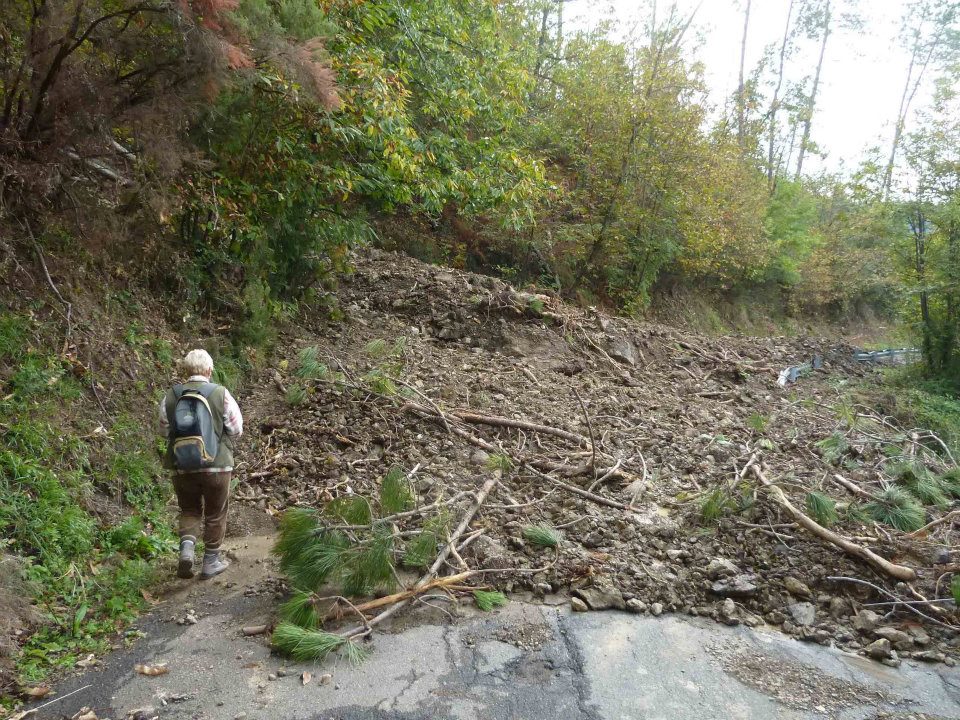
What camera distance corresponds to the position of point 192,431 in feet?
12.8

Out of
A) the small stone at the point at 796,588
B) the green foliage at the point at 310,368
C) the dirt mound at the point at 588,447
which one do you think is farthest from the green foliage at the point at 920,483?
the green foliage at the point at 310,368

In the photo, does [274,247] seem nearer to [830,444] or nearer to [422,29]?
[422,29]

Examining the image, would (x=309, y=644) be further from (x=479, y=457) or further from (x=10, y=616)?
(x=479, y=457)

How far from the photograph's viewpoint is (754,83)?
24.4 m

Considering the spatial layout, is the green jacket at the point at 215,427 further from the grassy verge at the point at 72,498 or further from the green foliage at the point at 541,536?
the green foliage at the point at 541,536

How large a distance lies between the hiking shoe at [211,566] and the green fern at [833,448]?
19.1 feet

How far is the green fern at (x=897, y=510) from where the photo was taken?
186 inches

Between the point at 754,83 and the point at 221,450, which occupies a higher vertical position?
the point at 754,83

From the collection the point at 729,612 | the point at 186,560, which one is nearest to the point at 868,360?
the point at 729,612

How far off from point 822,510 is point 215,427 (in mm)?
4480

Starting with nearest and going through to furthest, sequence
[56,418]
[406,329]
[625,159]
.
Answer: [56,418], [406,329], [625,159]

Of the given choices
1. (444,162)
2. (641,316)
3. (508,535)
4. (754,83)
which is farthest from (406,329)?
(754,83)

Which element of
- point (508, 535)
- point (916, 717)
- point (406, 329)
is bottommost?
point (916, 717)

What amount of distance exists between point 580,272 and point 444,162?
7.83 metres
